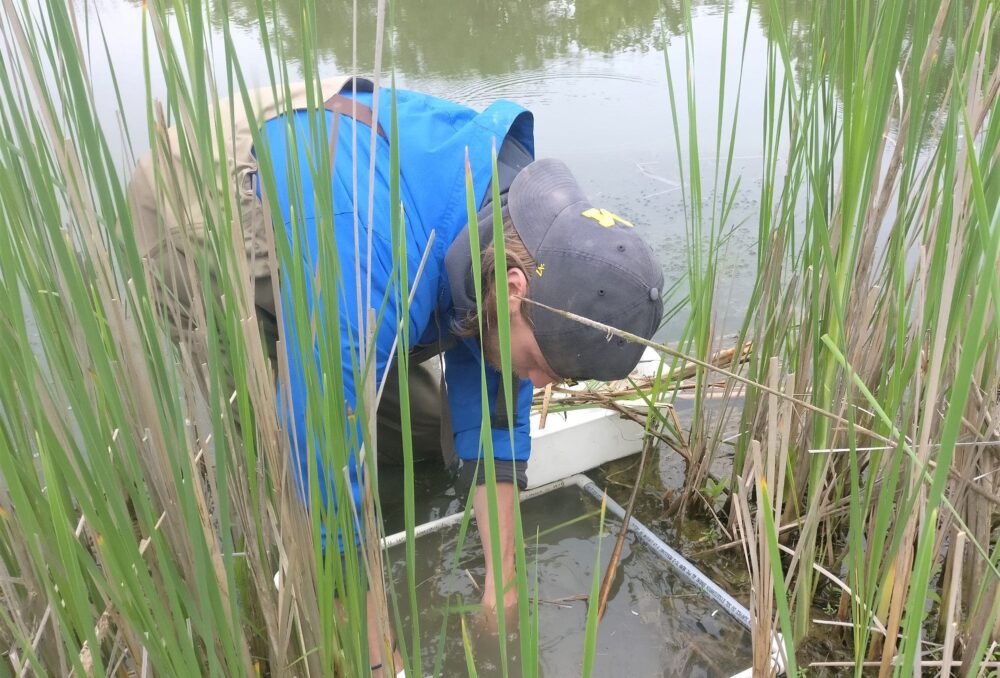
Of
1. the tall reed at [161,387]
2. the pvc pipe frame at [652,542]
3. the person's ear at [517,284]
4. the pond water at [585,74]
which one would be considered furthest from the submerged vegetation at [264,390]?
the pond water at [585,74]

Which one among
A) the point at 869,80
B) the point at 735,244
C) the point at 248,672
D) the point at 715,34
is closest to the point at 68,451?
the point at 248,672

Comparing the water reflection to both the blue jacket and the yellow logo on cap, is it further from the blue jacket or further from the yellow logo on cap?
the yellow logo on cap

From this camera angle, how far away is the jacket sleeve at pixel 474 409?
1485mm

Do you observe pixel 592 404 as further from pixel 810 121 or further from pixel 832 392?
pixel 810 121

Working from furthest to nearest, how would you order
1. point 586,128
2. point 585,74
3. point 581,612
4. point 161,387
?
point 585,74
point 586,128
point 581,612
point 161,387

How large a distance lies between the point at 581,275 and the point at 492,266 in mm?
135

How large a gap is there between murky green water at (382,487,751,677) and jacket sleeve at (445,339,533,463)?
204mm

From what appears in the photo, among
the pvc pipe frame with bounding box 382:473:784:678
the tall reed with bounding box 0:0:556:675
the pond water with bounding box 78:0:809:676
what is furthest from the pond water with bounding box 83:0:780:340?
the tall reed with bounding box 0:0:556:675

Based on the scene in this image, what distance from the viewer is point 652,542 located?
1537 mm

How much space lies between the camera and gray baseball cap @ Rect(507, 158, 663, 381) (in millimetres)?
1052

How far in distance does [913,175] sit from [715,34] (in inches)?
116

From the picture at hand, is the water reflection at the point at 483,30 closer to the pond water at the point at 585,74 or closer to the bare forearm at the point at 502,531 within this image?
the pond water at the point at 585,74

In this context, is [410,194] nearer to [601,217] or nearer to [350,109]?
[350,109]

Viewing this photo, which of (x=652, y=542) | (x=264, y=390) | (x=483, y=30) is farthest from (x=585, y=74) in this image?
(x=264, y=390)
